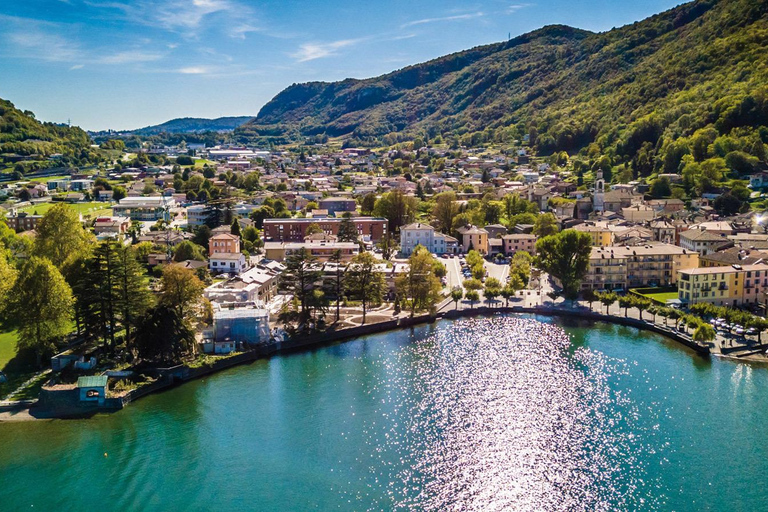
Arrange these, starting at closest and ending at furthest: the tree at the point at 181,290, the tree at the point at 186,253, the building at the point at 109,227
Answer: the tree at the point at 181,290
the tree at the point at 186,253
the building at the point at 109,227

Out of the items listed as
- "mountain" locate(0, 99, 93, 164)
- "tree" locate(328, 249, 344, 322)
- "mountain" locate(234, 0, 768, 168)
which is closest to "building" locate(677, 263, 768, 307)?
"tree" locate(328, 249, 344, 322)

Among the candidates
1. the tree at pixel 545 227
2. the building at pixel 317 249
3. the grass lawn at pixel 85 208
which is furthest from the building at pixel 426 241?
the grass lawn at pixel 85 208

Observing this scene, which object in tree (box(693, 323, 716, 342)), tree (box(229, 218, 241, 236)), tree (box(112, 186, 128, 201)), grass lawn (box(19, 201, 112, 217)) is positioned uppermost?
tree (box(112, 186, 128, 201))

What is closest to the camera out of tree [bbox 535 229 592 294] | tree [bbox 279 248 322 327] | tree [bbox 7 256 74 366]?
tree [bbox 7 256 74 366]

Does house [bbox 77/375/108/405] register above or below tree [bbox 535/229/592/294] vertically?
below

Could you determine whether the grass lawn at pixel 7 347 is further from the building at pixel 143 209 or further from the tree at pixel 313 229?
the building at pixel 143 209

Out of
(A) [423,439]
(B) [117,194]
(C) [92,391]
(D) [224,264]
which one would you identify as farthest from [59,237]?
(B) [117,194]

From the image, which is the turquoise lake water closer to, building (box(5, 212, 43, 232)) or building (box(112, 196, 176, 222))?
building (box(5, 212, 43, 232))

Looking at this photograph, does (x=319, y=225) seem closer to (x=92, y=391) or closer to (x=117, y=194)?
(x=92, y=391)
